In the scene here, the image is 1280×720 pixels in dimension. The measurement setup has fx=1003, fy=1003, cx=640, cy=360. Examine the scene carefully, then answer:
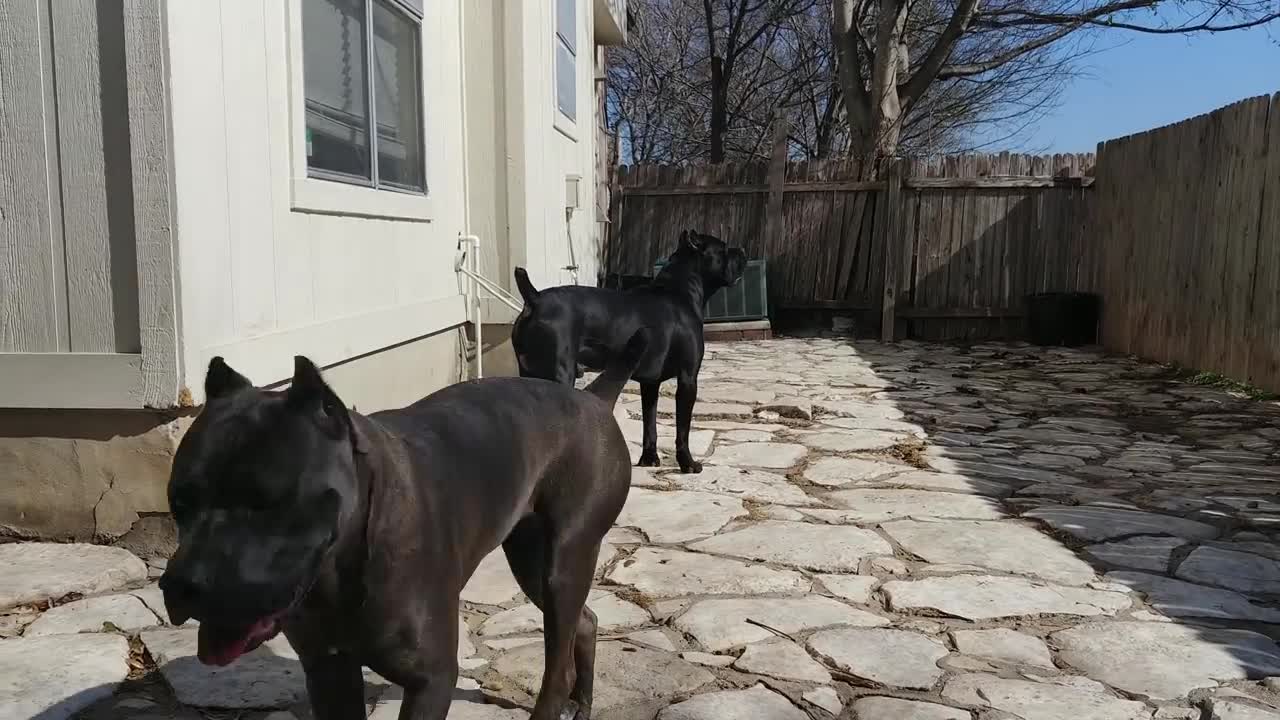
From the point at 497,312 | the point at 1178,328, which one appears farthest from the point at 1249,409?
the point at 497,312

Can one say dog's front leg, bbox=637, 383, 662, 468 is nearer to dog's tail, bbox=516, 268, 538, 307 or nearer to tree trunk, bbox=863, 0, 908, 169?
dog's tail, bbox=516, 268, 538, 307

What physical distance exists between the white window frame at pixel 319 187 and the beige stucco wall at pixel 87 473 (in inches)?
44.8

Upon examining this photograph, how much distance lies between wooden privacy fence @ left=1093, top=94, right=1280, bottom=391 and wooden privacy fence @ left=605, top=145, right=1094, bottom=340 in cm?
81

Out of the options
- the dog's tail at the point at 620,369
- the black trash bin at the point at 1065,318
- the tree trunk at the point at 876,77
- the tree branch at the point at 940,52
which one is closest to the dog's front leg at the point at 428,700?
the dog's tail at the point at 620,369

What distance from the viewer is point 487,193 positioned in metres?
6.37

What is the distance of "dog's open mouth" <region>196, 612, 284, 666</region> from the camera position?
4.33 ft

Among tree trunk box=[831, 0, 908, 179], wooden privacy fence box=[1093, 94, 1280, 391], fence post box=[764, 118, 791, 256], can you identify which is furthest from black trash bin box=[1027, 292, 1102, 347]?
fence post box=[764, 118, 791, 256]

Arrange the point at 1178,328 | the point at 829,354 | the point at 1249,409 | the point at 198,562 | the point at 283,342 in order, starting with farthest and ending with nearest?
the point at 829,354
the point at 1178,328
the point at 1249,409
the point at 283,342
the point at 198,562

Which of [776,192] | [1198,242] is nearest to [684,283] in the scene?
[1198,242]

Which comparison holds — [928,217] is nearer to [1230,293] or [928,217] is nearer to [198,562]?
[1230,293]

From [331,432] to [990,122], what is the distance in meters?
24.2

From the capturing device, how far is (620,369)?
2551 mm

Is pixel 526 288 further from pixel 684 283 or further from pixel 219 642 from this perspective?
pixel 219 642

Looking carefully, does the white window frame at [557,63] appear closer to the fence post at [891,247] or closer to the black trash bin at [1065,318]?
the fence post at [891,247]
